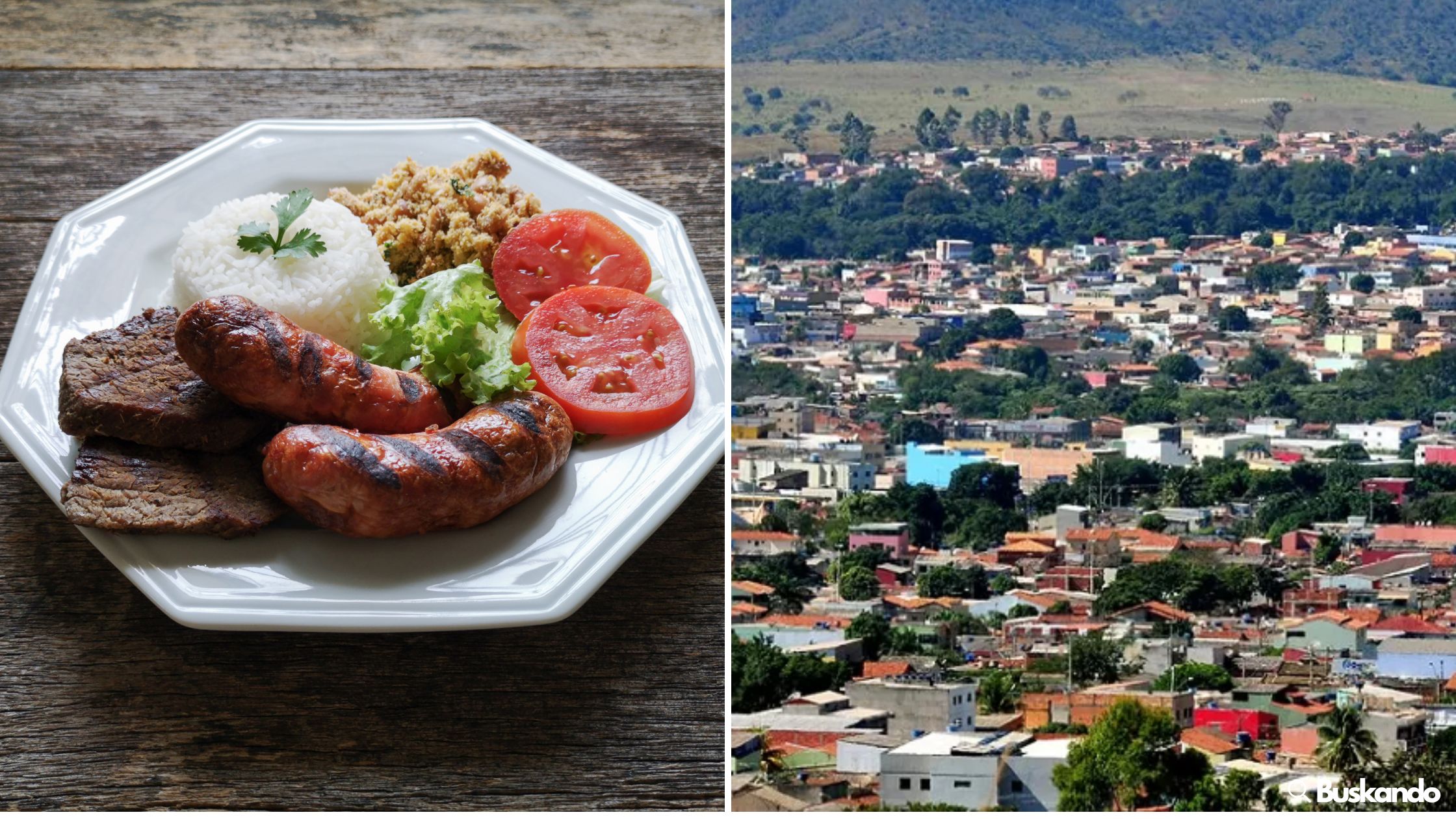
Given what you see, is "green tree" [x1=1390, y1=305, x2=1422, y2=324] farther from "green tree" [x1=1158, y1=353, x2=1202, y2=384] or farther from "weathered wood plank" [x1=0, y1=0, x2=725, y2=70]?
"weathered wood plank" [x1=0, y1=0, x2=725, y2=70]

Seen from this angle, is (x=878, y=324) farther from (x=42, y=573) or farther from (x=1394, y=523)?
(x=42, y=573)

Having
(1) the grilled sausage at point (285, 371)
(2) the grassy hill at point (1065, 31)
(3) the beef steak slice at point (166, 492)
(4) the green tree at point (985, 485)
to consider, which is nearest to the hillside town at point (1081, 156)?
(2) the grassy hill at point (1065, 31)

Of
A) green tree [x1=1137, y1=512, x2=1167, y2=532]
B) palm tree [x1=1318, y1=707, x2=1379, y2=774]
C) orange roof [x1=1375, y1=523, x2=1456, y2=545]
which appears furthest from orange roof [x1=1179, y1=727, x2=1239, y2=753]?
orange roof [x1=1375, y1=523, x2=1456, y2=545]

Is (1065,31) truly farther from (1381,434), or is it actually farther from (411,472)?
(411,472)

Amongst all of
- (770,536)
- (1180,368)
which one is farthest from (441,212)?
(1180,368)

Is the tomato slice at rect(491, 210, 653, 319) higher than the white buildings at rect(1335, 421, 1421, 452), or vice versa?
the tomato slice at rect(491, 210, 653, 319)

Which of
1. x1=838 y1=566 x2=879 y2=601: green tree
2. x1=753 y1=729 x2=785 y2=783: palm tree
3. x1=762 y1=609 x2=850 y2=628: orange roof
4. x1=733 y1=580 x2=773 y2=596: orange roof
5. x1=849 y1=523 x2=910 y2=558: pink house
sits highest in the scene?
x1=849 y1=523 x2=910 y2=558: pink house
